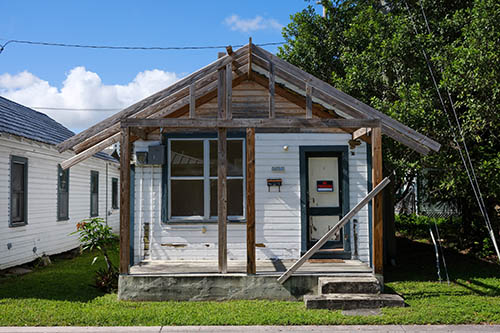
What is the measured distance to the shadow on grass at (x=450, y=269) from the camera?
9.09m

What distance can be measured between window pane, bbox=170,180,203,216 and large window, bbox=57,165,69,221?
5072 millimetres

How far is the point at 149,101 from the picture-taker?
→ 758cm

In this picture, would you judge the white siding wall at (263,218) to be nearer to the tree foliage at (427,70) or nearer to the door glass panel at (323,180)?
the door glass panel at (323,180)

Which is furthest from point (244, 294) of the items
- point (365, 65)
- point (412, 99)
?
point (365, 65)

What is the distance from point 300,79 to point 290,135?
6.08 ft

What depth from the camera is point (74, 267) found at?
36.9 ft

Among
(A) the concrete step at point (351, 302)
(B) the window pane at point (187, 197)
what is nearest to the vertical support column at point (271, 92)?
(B) the window pane at point (187, 197)

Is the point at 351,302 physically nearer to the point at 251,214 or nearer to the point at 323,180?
the point at 251,214

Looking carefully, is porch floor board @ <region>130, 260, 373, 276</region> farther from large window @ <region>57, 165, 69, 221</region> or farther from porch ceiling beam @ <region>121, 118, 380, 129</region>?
large window @ <region>57, 165, 69, 221</region>

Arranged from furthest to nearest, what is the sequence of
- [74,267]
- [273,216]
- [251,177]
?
[74,267] < [273,216] < [251,177]

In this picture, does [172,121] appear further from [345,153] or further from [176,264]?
[345,153]

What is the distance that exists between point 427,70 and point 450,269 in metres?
4.60

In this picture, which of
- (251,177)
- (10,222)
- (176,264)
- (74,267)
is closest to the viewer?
(251,177)

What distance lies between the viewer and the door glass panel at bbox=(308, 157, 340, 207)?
984 cm
